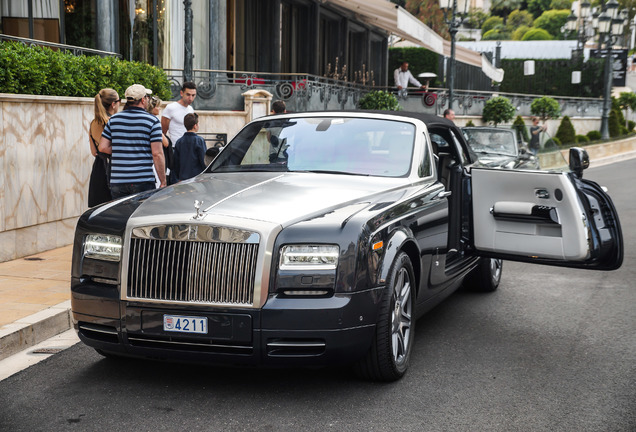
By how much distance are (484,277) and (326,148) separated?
268 cm

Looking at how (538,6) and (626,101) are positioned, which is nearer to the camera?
(626,101)

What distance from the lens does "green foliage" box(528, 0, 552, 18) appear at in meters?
156

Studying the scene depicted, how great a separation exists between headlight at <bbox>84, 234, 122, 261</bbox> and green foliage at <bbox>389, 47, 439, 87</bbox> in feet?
157

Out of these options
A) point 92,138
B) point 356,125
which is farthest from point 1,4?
point 356,125

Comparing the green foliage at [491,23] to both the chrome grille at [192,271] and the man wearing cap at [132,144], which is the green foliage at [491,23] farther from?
the chrome grille at [192,271]

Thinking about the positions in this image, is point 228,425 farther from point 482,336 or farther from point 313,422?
point 482,336

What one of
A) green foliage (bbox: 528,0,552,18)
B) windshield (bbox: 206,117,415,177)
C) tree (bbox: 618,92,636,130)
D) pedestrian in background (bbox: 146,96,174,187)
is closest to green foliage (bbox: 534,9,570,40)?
green foliage (bbox: 528,0,552,18)

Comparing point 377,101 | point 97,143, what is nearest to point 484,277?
point 97,143

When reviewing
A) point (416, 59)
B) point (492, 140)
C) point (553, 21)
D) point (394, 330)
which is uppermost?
point (553, 21)

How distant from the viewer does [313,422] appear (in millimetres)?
4508

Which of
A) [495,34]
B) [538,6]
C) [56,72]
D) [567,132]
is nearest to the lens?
[56,72]

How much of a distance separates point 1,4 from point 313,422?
43.7ft

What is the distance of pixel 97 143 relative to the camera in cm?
883

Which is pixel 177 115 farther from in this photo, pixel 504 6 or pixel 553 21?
pixel 504 6
